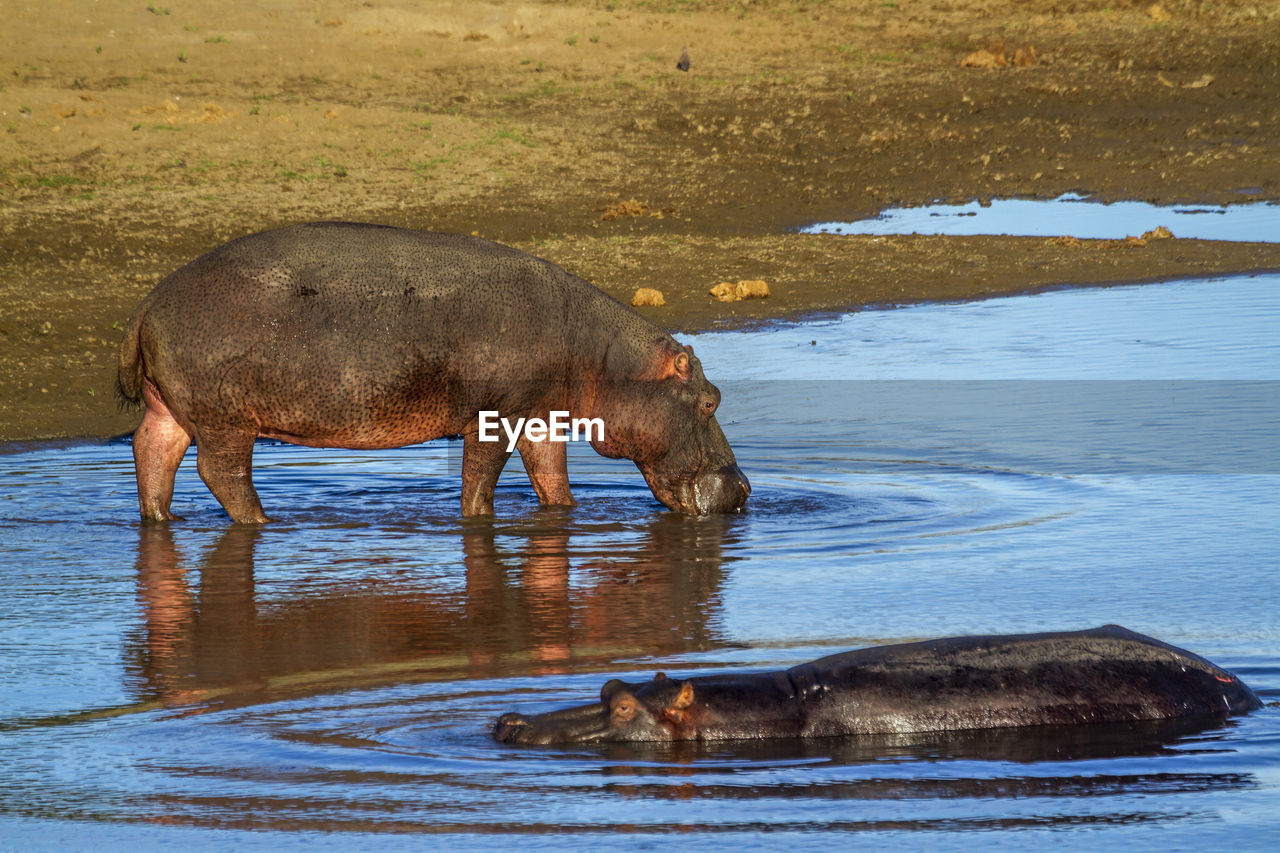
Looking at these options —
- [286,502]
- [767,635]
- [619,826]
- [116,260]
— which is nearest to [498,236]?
[116,260]

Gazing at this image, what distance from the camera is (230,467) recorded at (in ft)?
27.8

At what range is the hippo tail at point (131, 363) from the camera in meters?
8.40

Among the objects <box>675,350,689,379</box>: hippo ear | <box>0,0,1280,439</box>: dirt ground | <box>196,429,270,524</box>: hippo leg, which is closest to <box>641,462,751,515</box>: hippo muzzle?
<box>675,350,689,379</box>: hippo ear

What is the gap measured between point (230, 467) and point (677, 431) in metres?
2.18

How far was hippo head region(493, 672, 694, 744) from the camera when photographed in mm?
5000

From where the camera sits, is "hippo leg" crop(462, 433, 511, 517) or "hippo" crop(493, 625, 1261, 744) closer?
"hippo" crop(493, 625, 1261, 744)

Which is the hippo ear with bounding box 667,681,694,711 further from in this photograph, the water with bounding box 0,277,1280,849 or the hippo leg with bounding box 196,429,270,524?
the hippo leg with bounding box 196,429,270,524

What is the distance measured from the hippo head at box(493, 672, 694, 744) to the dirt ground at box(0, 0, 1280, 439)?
6.97m

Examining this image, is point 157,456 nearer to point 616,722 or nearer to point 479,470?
point 479,470

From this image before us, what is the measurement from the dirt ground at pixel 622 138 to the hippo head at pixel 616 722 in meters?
6.97

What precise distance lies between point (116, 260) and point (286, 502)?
749 centimetres

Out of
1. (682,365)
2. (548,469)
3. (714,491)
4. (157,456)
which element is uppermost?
(682,365)

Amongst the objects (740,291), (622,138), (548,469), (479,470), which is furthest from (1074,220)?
(479,470)

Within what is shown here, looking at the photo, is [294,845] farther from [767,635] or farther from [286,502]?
[286,502]
